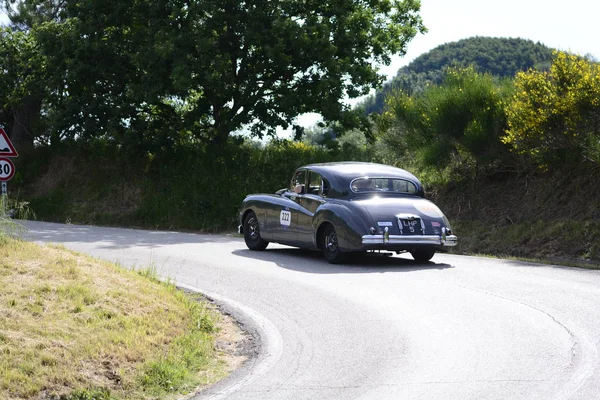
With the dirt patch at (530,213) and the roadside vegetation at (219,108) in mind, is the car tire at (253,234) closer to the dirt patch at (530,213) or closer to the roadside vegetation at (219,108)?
the dirt patch at (530,213)

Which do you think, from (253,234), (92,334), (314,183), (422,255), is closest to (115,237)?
(253,234)

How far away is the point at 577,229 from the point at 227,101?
14975 millimetres

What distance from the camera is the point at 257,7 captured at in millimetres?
28344

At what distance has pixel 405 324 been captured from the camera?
945cm

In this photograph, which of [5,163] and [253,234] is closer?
[5,163]

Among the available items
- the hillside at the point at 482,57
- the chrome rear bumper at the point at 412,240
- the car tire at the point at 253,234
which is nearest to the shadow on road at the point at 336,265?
the car tire at the point at 253,234

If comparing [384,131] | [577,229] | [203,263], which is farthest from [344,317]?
[384,131]

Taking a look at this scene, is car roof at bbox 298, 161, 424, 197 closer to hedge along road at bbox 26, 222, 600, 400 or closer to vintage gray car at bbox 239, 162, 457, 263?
vintage gray car at bbox 239, 162, 457, 263

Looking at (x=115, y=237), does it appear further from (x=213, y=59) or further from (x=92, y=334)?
(x=92, y=334)

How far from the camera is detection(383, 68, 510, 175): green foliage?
20828 millimetres

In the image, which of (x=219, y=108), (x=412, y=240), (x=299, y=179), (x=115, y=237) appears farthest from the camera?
(x=219, y=108)

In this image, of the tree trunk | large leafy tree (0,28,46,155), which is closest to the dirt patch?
large leafy tree (0,28,46,155)

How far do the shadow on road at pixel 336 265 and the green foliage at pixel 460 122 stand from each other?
18.8 feet

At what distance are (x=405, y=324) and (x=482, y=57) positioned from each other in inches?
3683
